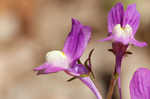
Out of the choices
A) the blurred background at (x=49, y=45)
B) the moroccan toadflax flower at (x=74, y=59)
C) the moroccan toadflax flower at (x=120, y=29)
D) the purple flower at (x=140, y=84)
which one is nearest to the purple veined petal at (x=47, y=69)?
the moroccan toadflax flower at (x=74, y=59)

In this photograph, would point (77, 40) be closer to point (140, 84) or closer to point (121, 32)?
point (121, 32)

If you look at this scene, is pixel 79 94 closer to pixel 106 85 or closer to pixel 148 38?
pixel 106 85

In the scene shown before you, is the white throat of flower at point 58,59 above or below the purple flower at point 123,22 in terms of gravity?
below

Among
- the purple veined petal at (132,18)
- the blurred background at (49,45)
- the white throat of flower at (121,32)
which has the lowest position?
the blurred background at (49,45)

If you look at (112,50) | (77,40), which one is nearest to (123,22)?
(112,50)

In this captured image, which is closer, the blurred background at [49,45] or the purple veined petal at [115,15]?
the purple veined petal at [115,15]

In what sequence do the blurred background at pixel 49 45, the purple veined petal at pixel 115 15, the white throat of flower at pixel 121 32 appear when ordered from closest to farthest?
1. the white throat of flower at pixel 121 32
2. the purple veined petal at pixel 115 15
3. the blurred background at pixel 49 45

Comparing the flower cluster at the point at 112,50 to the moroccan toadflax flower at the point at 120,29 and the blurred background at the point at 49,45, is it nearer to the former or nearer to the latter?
the moroccan toadflax flower at the point at 120,29
